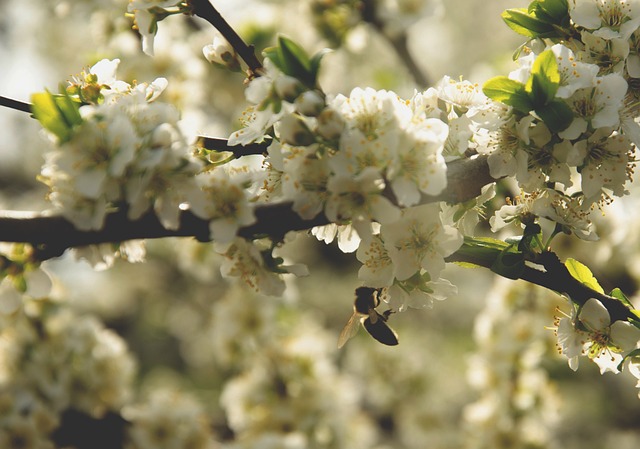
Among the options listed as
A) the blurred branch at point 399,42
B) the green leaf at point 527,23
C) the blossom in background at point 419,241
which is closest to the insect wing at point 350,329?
the blossom in background at point 419,241

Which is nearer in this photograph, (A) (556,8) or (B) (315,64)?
(B) (315,64)

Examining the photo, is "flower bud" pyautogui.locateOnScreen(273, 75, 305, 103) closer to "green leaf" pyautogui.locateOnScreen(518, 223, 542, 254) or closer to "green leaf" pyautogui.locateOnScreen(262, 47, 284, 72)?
"green leaf" pyautogui.locateOnScreen(262, 47, 284, 72)

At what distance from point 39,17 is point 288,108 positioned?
5.73 meters

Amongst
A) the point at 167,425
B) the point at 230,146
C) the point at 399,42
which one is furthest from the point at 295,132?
the point at 399,42

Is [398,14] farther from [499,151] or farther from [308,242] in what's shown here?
[308,242]

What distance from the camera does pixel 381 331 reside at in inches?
54.4

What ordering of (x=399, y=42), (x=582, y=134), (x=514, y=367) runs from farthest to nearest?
(x=399, y=42) < (x=514, y=367) < (x=582, y=134)

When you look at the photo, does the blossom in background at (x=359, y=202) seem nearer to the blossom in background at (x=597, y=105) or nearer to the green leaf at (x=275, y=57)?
the green leaf at (x=275, y=57)

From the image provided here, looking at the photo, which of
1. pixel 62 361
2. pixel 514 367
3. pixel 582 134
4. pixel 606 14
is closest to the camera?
pixel 582 134

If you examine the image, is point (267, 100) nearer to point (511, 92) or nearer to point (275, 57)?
point (275, 57)

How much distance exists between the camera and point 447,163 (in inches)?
51.8

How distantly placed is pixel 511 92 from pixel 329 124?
381mm

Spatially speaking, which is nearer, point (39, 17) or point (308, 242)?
point (39, 17)

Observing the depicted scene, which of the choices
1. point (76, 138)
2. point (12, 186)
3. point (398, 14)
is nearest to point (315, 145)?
point (76, 138)
